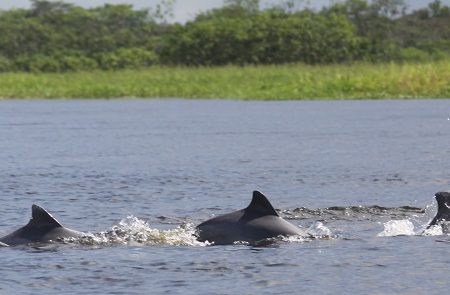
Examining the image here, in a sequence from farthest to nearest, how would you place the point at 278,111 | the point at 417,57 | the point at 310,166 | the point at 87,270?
1. the point at 417,57
2. the point at 278,111
3. the point at 310,166
4. the point at 87,270

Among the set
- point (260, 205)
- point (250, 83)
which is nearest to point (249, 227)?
point (260, 205)

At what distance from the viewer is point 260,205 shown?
40.4ft

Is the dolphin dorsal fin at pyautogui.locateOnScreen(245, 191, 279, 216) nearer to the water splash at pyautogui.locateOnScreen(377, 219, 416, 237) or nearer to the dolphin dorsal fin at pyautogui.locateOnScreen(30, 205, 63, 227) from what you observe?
the water splash at pyautogui.locateOnScreen(377, 219, 416, 237)

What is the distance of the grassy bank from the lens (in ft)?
155

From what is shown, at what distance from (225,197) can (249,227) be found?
16.3ft

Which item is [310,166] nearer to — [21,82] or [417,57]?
[21,82]

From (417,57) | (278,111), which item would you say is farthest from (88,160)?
(417,57)

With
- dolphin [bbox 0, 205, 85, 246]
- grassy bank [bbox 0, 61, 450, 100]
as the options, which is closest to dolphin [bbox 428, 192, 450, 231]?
dolphin [bbox 0, 205, 85, 246]

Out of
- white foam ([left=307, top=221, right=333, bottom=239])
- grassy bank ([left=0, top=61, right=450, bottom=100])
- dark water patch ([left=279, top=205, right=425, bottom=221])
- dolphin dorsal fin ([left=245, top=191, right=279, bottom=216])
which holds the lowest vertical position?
→ grassy bank ([left=0, top=61, right=450, bottom=100])

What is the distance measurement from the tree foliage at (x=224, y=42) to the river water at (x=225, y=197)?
106ft

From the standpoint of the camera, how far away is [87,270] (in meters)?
11.3

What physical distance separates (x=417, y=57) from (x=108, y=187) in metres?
52.8

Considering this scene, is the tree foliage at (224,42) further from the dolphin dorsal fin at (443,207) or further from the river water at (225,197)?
the dolphin dorsal fin at (443,207)

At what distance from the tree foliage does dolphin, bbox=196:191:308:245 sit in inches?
2213
